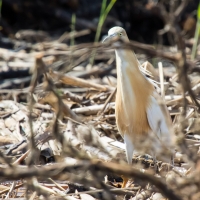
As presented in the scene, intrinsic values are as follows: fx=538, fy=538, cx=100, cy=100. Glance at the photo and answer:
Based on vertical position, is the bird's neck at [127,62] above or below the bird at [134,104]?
above

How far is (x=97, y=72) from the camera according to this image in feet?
15.8

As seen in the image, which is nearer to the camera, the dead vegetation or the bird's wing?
the dead vegetation

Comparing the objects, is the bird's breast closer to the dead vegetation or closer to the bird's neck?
the bird's neck

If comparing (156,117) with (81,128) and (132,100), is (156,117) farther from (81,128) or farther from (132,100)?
(81,128)

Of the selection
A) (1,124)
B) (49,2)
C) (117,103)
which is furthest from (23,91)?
(49,2)

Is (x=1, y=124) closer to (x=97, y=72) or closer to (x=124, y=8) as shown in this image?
(x=97, y=72)

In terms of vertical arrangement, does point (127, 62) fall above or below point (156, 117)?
above

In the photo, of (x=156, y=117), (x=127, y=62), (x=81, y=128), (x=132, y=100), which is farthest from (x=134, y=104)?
(x=81, y=128)

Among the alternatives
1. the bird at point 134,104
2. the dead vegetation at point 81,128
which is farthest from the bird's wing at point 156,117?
the dead vegetation at point 81,128

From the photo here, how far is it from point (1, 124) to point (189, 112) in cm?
129

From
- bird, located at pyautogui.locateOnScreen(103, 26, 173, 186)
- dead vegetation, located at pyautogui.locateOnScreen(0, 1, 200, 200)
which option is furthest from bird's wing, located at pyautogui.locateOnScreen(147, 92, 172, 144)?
dead vegetation, located at pyautogui.locateOnScreen(0, 1, 200, 200)

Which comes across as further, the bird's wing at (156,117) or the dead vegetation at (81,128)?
the bird's wing at (156,117)

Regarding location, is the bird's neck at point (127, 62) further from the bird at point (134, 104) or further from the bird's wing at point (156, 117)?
the bird's wing at point (156, 117)

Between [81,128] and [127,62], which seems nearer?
[81,128]
